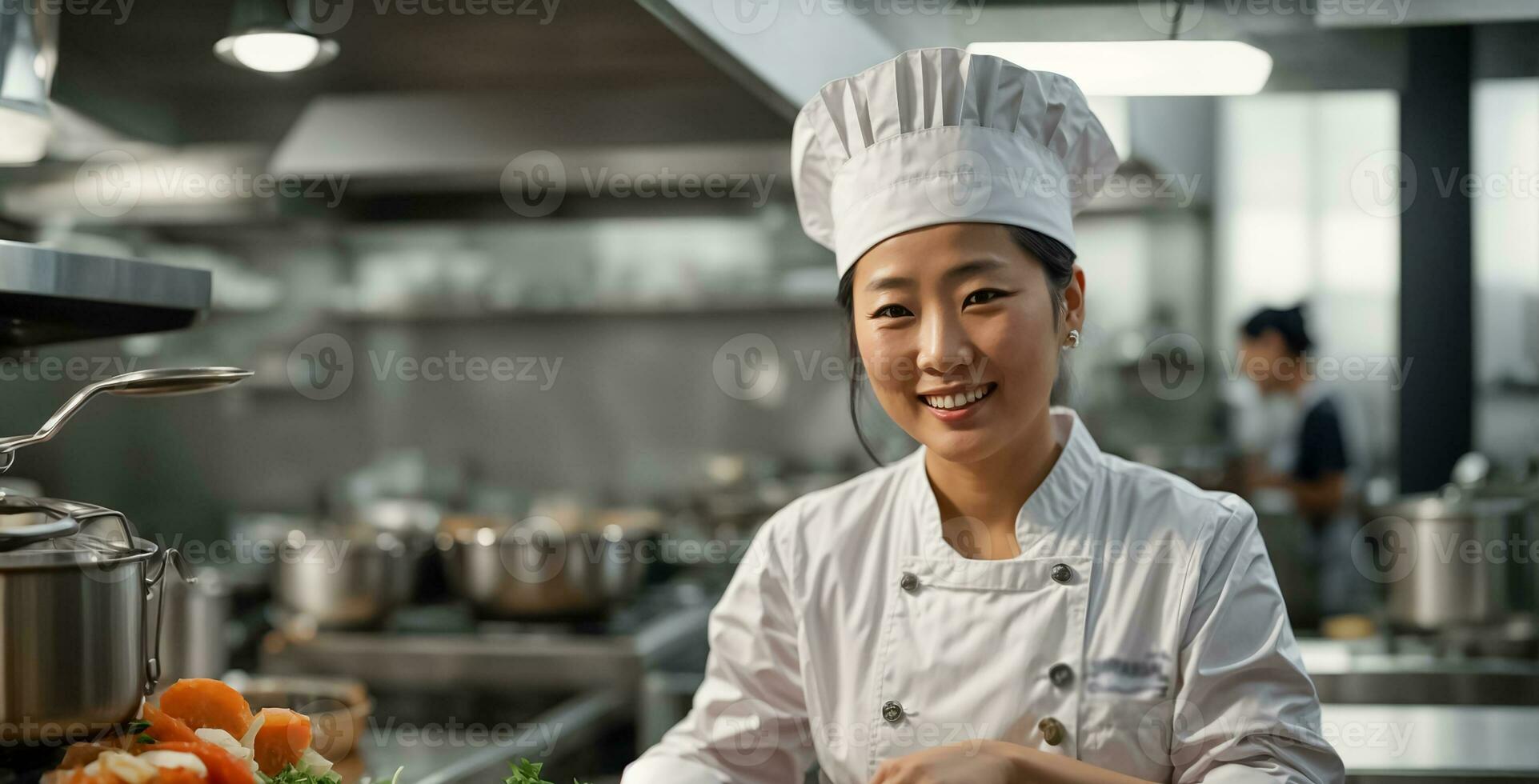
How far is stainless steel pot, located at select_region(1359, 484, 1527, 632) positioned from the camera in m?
2.00

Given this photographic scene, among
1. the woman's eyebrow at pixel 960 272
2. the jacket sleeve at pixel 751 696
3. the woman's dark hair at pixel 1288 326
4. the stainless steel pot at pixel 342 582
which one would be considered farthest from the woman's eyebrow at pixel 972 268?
the woman's dark hair at pixel 1288 326

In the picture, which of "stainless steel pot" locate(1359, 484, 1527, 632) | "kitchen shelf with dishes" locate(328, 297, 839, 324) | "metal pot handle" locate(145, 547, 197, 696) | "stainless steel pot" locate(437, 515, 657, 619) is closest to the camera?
"metal pot handle" locate(145, 547, 197, 696)

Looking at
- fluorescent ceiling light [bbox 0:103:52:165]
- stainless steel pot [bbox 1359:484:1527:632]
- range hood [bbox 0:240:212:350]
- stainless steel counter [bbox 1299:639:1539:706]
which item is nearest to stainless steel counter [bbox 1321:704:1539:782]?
stainless steel counter [bbox 1299:639:1539:706]

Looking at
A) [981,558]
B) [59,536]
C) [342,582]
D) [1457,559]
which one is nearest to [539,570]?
[342,582]

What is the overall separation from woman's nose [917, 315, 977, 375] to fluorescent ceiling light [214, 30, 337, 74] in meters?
0.89

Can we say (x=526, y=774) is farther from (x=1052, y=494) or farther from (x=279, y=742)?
(x=1052, y=494)

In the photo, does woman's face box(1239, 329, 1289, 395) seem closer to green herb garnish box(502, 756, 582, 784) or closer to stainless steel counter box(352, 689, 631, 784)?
stainless steel counter box(352, 689, 631, 784)

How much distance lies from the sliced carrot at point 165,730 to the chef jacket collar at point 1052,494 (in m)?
0.66

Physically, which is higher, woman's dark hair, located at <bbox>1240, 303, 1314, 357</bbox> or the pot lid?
woman's dark hair, located at <bbox>1240, 303, 1314, 357</bbox>

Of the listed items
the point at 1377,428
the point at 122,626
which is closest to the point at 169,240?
the point at 122,626

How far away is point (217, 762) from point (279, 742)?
0.44 ft

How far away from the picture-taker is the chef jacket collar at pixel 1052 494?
3.76 ft

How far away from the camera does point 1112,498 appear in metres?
1.17

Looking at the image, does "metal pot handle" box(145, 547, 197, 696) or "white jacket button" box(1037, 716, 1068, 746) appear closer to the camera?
"metal pot handle" box(145, 547, 197, 696)
